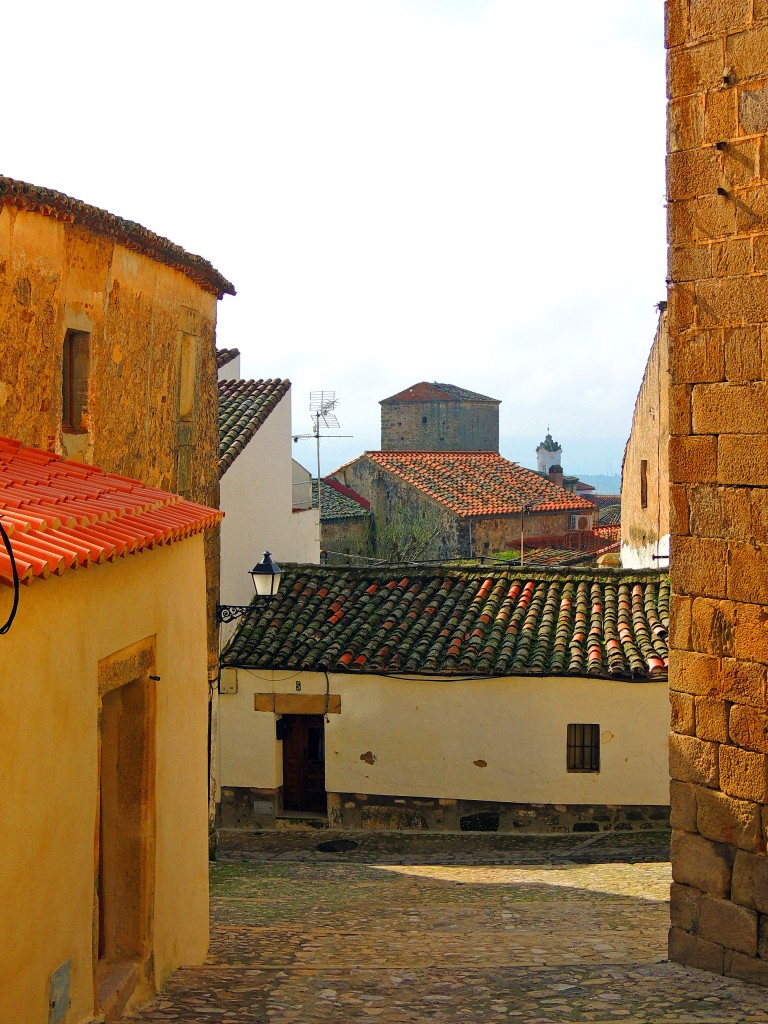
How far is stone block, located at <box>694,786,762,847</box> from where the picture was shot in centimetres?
628

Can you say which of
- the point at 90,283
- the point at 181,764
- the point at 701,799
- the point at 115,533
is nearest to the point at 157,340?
the point at 90,283

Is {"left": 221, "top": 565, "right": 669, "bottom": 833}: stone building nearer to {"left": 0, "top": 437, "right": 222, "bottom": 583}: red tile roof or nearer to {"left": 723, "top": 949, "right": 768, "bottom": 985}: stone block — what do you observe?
{"left": 0, "top": 437, "right": 222, "bottom": 583}: red tile roof

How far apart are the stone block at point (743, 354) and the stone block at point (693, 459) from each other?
37cm

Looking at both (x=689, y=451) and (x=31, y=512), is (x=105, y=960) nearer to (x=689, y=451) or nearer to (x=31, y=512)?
(x=31, y=512)

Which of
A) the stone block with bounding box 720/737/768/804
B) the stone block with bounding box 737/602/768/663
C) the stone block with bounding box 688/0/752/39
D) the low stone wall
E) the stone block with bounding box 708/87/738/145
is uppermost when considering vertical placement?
the stone block with bounding box 688/0/752/39

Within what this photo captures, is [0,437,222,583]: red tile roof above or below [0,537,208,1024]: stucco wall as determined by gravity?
above

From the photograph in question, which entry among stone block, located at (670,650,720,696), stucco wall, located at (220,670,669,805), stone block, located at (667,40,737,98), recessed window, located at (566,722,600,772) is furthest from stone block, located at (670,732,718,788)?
recessed window, located at (566,722,600,772)

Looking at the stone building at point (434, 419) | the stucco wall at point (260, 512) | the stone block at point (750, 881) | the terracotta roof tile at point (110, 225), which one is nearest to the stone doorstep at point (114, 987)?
the stone block at point (750, 881)

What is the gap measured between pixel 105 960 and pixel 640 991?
9.15 ft

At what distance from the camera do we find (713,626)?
648cm

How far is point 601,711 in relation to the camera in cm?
1477

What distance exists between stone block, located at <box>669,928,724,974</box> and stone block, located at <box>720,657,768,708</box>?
46.6 inches

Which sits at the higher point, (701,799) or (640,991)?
(701,799)

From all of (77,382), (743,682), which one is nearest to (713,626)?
(743,682)
